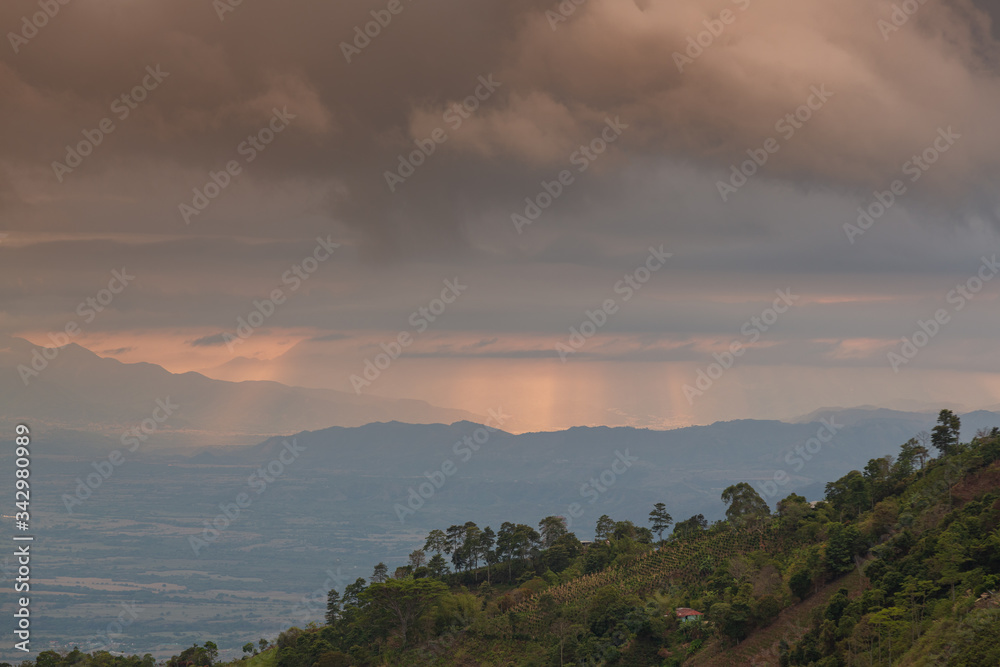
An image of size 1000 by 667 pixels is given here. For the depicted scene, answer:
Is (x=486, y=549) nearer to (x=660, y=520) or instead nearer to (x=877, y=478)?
(x=660, y=520)

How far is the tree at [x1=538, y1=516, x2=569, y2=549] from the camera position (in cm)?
10769

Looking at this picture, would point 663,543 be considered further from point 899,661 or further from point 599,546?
point 899,661

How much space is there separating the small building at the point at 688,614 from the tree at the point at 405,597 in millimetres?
23327

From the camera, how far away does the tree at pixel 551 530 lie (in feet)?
353

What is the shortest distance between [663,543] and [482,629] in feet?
94.1

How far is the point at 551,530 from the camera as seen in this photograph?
108 meters

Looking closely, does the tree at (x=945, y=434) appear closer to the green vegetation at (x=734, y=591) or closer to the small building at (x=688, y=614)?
the green vegetation at (x=734, y=591)

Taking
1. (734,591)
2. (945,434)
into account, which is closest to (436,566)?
(734,591)

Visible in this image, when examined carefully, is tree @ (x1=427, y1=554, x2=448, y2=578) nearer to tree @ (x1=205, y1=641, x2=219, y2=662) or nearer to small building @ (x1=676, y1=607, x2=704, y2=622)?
tree @ (x1=205, y1=641, x2=219, y2=662)

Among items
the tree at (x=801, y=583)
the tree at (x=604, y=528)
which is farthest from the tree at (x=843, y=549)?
the tree at (x=604, y=528)

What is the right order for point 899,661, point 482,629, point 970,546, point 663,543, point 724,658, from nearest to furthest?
point 899,661 → point 970,546 → point 724,658 → point 482,629 → point 663,543

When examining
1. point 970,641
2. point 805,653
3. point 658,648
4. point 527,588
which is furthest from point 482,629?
point 970,641

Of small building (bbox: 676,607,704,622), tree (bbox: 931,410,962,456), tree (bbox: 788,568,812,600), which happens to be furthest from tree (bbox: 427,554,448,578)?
tree (bbox: 931,410,962,456)

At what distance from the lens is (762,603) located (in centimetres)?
6462
